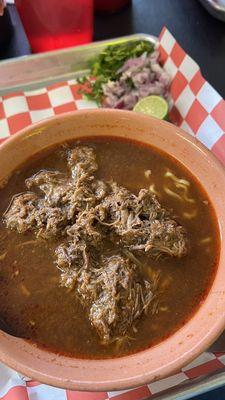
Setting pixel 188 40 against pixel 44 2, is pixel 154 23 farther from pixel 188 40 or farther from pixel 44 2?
pixel 44 2

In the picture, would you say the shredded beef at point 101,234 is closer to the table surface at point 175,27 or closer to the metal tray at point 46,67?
the metal tray at point 46,67

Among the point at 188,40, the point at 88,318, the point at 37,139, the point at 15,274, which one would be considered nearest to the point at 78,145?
the point at 37,139

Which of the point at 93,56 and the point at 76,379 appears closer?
the point at 76,379

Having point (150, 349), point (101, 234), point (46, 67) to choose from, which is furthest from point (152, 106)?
point (150, 349)

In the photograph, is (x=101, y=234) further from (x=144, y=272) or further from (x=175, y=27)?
(x=175, y=27)

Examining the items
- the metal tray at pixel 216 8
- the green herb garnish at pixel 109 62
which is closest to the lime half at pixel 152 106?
the green herb garnish at pixel 109 62

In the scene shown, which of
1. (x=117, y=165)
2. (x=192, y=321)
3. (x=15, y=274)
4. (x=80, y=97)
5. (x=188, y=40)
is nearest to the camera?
(x=192, y=321)
